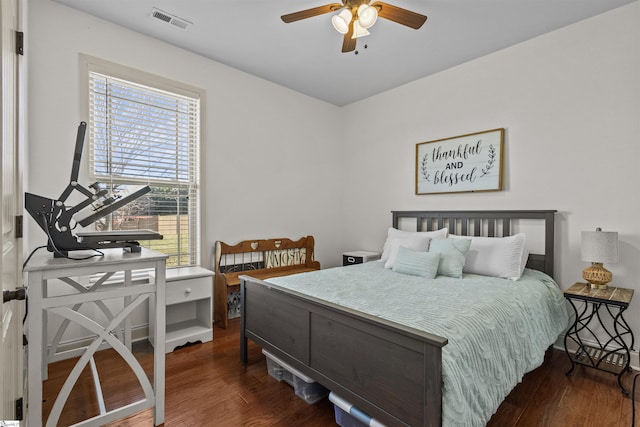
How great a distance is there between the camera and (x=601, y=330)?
101 inches

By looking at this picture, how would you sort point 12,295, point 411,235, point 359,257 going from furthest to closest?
point 359,257, point 411,235, point 12,295

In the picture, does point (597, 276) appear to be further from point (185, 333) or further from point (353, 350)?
point (185, 333)

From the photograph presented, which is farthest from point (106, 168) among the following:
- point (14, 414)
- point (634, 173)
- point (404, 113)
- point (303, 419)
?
point (634, 173)

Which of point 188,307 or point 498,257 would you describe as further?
point 188,307

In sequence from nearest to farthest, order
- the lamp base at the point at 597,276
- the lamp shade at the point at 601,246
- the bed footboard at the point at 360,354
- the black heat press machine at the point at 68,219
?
the bed footboard at the point at 360,354, the black heat press machine at the point at 68,219, the lamp shade at the point at 601,246, the lamp base at the point at 597,276

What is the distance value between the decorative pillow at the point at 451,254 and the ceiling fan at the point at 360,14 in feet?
5.94

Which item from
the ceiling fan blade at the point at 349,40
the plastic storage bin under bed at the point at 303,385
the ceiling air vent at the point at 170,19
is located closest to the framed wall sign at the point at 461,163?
the ceiling fan blade at the point at 349,40

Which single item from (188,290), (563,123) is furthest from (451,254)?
(188,290)

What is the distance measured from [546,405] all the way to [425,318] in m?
1.14

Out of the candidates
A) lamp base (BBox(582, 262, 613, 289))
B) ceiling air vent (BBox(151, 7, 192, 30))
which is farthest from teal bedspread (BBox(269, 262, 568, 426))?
ceiling air vent (BBox(151, 7, 192, 30))

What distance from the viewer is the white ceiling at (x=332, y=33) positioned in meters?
2.48

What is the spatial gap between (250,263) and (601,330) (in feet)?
11.1

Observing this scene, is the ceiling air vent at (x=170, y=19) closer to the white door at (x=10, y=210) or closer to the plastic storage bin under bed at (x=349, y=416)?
the white door at (x=10, y=210)

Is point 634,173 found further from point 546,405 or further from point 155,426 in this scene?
point 155,426
